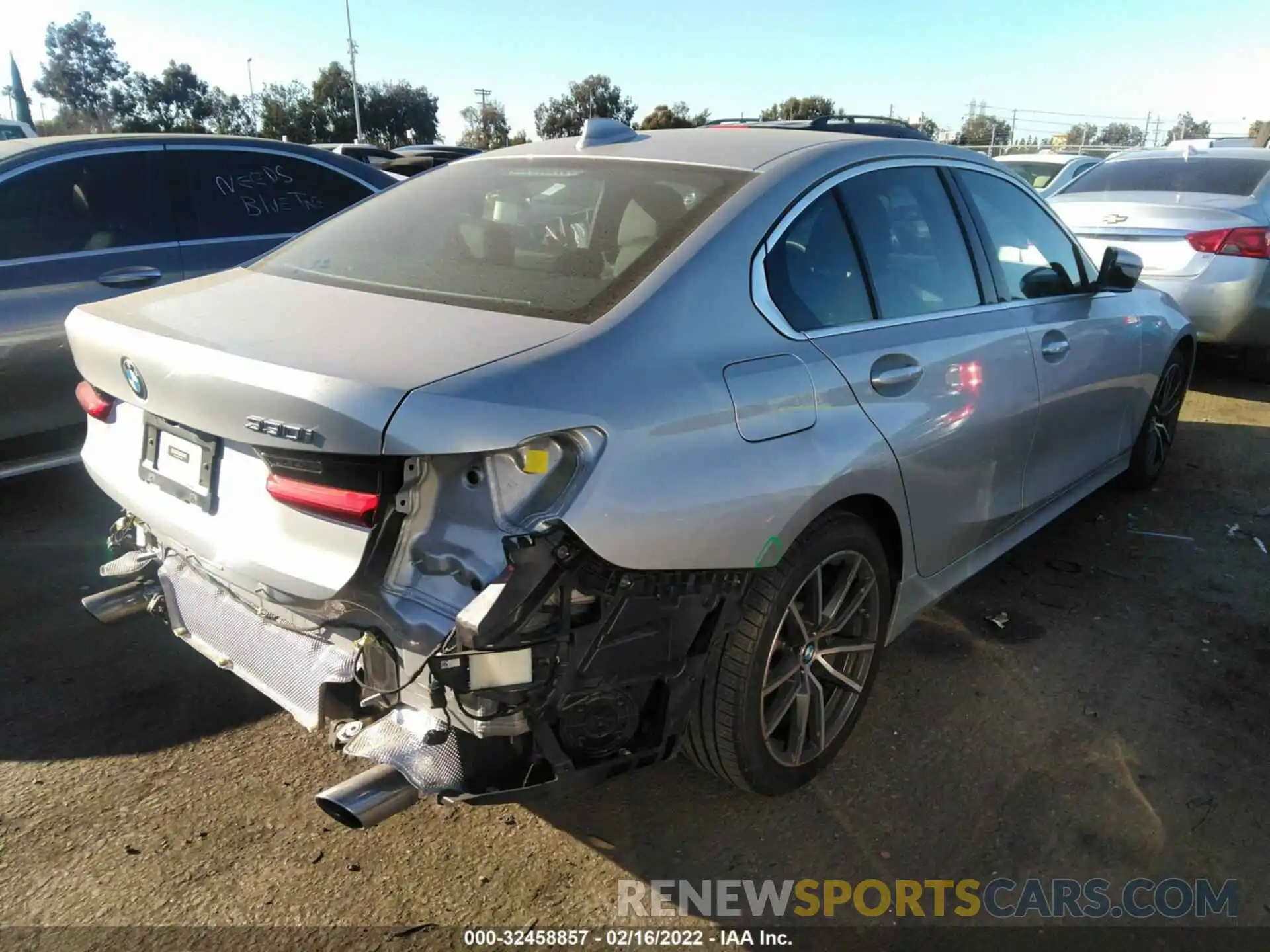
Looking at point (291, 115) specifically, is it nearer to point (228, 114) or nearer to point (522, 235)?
point (228, 114)

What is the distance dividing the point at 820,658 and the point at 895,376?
0.81 m

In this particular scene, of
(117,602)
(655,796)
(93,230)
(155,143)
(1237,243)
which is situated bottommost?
(655,796)

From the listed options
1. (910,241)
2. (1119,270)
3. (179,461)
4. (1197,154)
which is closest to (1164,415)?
(1119,270)

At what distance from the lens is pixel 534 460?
1816 mm

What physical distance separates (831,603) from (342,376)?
4.77 ft

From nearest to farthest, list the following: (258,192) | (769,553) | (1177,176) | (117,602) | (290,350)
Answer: (290,350) < (769,553) < (117,602) < (258,192) < (1177,176)

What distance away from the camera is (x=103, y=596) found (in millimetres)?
2789

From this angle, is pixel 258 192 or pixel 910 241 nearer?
pixel 910 241

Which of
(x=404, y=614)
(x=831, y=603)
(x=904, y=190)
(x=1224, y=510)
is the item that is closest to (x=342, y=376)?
(x=404, y=614)

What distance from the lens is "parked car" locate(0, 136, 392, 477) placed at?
164 inches

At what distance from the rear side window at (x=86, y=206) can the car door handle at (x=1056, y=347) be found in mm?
4066

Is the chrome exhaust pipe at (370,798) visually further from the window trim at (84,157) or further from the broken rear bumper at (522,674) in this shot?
the window trim at (84,157)

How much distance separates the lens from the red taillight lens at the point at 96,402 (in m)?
2.57

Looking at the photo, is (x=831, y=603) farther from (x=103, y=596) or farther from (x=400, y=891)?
(x=103, y=596)
